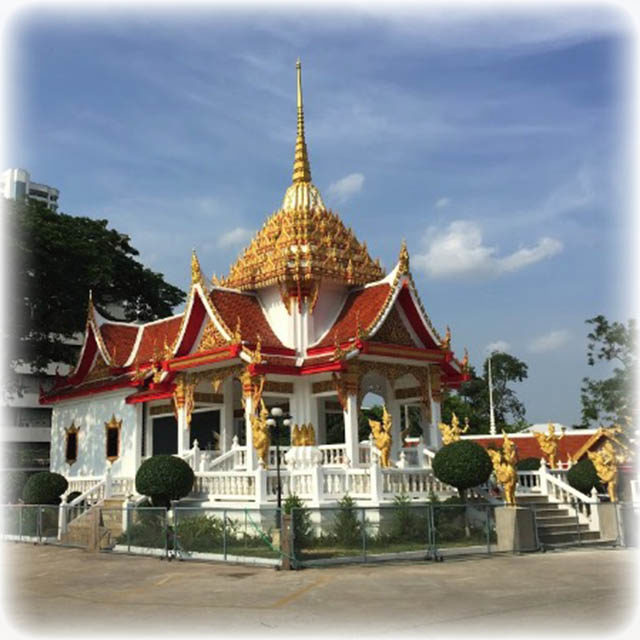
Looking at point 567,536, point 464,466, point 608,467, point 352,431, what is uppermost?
point 352,431

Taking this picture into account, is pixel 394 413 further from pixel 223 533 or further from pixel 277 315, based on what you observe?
pixel 223 533

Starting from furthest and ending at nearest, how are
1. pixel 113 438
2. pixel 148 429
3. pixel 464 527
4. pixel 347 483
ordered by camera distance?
pixel 113 438, pixel 148 429, pixel 347 483, pixel 464 527

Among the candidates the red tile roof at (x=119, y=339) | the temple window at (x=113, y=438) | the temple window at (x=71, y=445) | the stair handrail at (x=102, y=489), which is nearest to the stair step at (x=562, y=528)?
the stair handrail at (x=102, y=489)

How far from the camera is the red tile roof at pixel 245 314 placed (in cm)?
2303

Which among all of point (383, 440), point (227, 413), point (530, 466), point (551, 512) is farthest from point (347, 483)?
point (530, 466)

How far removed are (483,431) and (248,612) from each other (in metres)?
44.6

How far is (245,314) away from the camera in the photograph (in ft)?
78.8

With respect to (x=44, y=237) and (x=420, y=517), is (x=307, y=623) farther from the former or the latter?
(x=44, y=237)

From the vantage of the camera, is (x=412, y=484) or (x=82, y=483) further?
(x=82, y=483)

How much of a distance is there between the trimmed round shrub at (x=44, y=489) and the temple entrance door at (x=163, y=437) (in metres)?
4.67

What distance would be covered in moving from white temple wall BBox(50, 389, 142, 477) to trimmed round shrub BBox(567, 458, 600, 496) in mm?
13134

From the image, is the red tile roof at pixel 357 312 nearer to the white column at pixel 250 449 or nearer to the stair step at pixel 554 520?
the white column at pixel 250 449

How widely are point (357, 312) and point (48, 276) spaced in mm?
13760

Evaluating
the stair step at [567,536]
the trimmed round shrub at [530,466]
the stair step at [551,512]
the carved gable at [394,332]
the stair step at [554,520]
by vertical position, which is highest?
the carved gable at [394,332]
